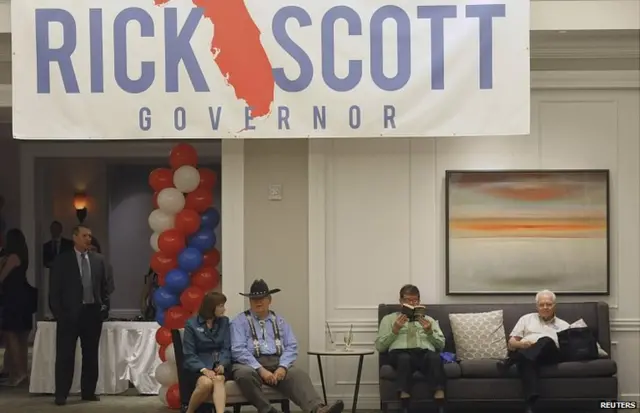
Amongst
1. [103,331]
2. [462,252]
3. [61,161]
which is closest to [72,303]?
[103,331]

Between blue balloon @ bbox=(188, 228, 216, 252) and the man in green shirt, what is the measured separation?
144cm

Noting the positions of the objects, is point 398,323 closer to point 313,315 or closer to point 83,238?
point 313,315

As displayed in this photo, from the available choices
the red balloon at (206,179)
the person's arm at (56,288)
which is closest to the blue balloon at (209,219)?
the red balloon at (206,179)

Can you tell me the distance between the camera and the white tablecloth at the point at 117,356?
8461 mm

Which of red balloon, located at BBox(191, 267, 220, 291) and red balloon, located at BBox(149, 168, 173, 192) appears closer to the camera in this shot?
red balloon, located at BBox(191, 267, 220, 291)

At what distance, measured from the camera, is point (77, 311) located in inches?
320

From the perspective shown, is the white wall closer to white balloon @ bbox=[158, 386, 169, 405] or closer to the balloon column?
the balloon column

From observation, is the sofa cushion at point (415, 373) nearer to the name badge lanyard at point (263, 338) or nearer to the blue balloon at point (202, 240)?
the name badge lanyard at point (263, 338)

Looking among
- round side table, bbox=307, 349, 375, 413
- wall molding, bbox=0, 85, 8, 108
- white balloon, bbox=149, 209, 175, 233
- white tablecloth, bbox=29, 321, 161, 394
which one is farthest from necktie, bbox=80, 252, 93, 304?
round side table, bbox=307, 349, 375, 413

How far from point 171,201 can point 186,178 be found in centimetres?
21

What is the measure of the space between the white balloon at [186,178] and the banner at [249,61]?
93 centimetres

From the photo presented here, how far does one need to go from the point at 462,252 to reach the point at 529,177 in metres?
0.77

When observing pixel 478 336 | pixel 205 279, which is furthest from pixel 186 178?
pixel 478 336

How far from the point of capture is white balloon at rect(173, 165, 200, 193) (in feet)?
25.0
